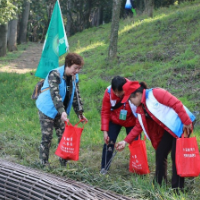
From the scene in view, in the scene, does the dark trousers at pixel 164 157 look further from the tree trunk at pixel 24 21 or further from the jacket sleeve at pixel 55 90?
the tree trunk at pixel 24 21

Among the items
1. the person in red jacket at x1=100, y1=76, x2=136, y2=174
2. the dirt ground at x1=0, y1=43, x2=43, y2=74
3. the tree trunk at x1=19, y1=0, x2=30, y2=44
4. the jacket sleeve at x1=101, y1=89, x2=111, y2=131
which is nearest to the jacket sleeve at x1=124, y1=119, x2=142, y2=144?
the person in red jacket at x1=100, y1=76, x2=136, y2=174

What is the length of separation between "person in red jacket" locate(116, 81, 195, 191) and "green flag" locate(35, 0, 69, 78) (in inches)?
163

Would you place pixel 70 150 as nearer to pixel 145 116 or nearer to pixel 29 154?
pixel 145 116

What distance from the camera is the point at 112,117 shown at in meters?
5.07

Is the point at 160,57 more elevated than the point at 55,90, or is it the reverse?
the point at 160,57

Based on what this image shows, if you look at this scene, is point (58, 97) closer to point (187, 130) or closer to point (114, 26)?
point (187, 130)

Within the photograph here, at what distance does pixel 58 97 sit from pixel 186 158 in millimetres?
1816

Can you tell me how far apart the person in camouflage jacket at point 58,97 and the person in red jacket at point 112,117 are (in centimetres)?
47

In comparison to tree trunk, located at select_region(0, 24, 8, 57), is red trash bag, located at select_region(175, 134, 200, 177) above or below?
below

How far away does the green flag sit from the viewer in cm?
802

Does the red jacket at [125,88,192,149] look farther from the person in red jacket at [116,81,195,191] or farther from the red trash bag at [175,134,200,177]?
the red trash bag at [175,134,200,177]

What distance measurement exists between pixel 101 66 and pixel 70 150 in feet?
26.7

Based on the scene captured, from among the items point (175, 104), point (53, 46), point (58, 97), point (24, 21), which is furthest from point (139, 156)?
point (24, 21)

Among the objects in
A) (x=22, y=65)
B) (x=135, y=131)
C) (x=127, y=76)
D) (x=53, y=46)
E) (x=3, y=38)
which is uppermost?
(x=3, y=38)
